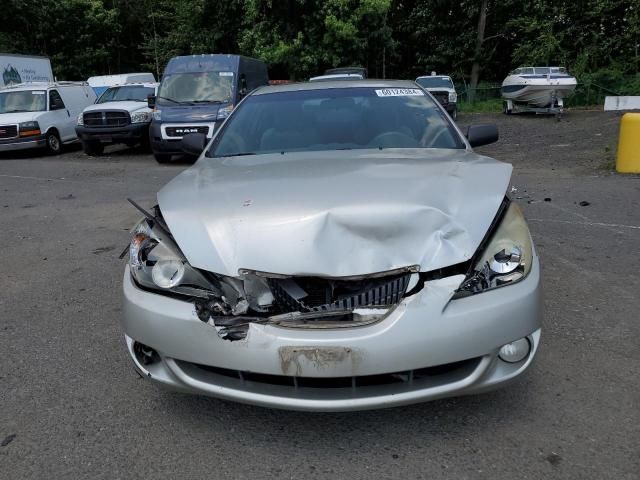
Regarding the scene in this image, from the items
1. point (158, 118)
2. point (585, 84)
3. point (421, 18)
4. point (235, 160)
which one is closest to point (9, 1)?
point (421, 18)

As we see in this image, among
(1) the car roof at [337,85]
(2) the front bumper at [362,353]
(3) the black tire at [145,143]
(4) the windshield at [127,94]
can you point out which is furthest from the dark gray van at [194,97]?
(2) the front bumper at [362,353]

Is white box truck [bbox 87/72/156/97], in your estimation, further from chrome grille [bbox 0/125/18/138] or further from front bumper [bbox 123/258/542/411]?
front bumper [bbox 123/258/542/411]

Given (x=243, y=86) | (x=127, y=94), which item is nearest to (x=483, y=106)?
(x=243, y=86)

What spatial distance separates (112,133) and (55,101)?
2619mm

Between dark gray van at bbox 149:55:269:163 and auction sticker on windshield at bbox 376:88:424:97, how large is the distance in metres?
8.30

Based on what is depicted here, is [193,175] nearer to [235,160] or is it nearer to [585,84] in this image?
[235,160]

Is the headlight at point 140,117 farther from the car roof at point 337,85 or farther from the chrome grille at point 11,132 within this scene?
the car roof at point 337,85

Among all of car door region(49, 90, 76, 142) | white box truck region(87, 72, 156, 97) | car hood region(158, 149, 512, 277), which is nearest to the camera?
car hood region(158, 149, 512, 277)

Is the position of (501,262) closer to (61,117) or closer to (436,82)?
(61,117)

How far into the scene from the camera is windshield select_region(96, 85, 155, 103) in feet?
53.1

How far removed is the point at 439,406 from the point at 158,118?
440 inches

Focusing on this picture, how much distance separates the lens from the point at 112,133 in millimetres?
14578

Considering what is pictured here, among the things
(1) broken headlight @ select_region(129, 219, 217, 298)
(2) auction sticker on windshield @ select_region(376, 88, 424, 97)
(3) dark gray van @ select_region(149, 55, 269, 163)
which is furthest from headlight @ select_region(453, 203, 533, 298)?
(3) dark gray van @ select_region(149, 55, 269, 163)

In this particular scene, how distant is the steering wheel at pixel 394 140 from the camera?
3.86 m
